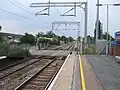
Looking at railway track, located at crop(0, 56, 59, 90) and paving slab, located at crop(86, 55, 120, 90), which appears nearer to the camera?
paving slab, located at crop(86, 55, 120, 90)

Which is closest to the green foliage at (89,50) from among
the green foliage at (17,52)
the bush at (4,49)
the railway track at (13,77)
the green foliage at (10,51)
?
the green foliage at (17,52)

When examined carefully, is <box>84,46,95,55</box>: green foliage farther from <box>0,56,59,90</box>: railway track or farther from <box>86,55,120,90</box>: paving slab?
<box>0,56,59,90</box>: railway track

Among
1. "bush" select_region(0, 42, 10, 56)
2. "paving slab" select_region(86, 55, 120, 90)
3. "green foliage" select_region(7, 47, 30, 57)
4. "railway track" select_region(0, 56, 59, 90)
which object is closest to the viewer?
"paving slab" select_region(86, 55, 120, 90)

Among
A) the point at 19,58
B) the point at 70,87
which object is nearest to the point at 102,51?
the point at 19,58

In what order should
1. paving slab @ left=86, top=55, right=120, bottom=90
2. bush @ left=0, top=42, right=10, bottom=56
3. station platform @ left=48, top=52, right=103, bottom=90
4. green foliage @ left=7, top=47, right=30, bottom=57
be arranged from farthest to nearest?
green foliage @ left=7, top=47, right=30, bottom=57
bush @ left=0, top=42, right=10, bottom=56
paving slab @ left=86, top=55, right=120, bottom=90
station platform @ left=48, top=52, right=103, bottom=90

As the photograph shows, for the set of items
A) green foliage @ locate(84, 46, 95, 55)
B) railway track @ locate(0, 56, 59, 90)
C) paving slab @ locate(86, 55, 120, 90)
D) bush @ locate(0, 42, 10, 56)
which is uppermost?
bush @ locate(0, 42, 10, 56)

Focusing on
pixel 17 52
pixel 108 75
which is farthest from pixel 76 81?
pixel 17 52

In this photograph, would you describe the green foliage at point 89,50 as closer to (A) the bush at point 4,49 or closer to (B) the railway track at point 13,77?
(A) the bush at point 4,49

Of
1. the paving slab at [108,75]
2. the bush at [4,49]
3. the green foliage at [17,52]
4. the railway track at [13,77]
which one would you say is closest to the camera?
the paving slab at [108,75]

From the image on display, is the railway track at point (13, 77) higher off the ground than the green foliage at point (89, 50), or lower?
lower

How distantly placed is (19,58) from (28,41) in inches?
2357

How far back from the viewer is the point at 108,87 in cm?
1153

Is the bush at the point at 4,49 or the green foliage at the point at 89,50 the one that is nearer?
the bush at the point at 4,49

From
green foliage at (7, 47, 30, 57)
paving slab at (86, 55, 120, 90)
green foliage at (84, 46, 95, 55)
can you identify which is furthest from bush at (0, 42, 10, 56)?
green foliage at (84, 46, 95, 55)
